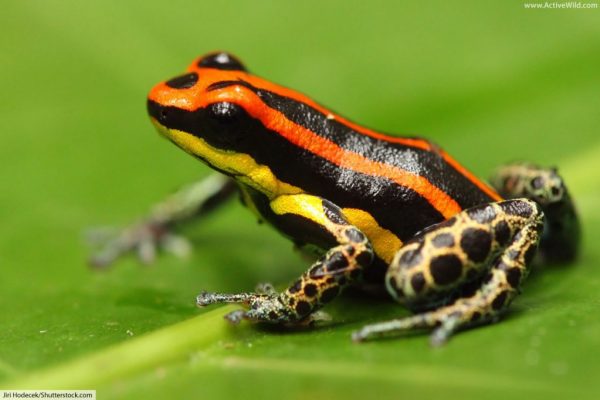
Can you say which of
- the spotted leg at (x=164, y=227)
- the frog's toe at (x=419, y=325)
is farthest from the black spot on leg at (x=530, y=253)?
the spotted leg at (x=164, y=227)

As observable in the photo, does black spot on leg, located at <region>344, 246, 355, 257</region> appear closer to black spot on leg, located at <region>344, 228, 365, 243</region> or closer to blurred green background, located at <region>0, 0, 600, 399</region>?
black spot on leg, located at <region>344, 228, 365, 243</region>

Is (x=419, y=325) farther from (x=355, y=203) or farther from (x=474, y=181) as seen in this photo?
(x=474, y=181)

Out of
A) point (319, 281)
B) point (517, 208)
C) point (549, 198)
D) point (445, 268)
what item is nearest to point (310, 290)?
point (319, 281)

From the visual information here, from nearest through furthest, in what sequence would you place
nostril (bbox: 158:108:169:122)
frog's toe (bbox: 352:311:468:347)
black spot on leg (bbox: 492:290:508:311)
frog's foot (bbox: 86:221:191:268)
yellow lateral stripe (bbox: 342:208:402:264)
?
frog's toe (bbox: 352:311:468:347) < black spot on leg (bbox: 492:290:508:311) < nostril (bbox: 158:108:169:122) < yellow lateral stripe (bbox: 342:208:402:264) < frog's foot (bbox: 86:221:191:268)

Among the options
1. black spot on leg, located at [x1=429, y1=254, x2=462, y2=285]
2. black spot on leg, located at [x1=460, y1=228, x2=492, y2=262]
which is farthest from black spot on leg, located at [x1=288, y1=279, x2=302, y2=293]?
black spot on leg, located at [x1=460, y1=228, x2=492, y2=262]

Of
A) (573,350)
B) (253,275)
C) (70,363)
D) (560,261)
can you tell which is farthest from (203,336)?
(560,261)

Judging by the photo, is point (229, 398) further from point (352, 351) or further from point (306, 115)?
point (306, 115)
